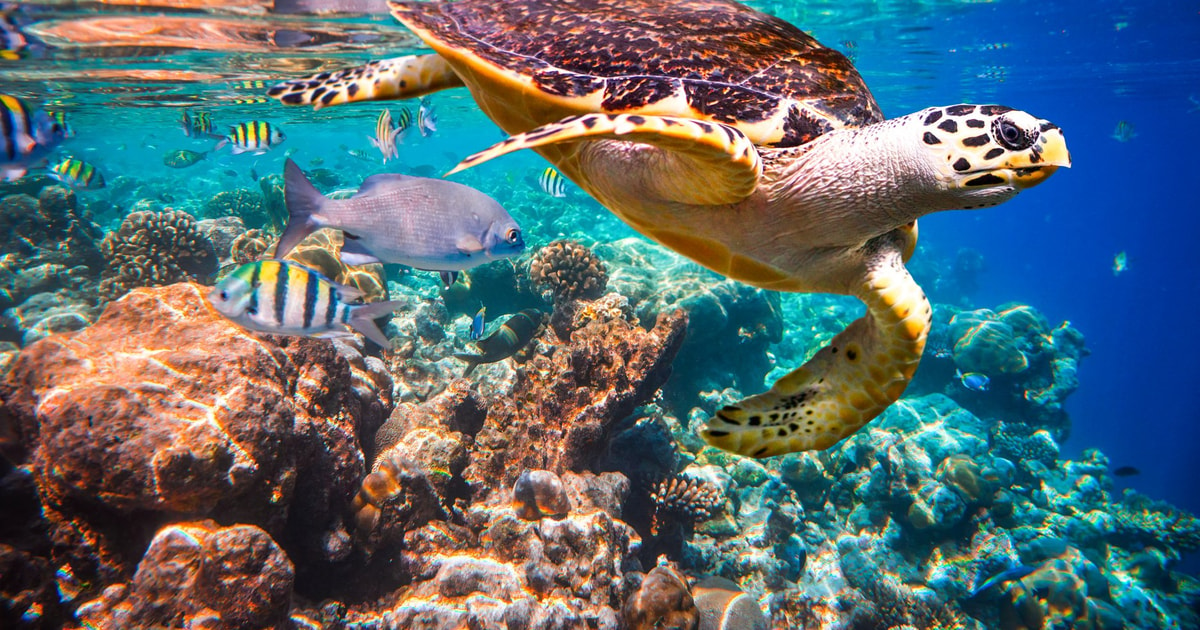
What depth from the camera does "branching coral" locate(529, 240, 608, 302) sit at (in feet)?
21.9

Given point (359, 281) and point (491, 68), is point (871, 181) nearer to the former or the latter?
point (491, 68)

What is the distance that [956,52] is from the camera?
17984 millimetres

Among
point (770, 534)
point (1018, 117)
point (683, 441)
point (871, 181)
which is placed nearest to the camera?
point (1018, 117)

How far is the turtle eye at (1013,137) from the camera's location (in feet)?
5.47

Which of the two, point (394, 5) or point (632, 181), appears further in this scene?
point (394, 5)

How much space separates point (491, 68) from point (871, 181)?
1.70 meters

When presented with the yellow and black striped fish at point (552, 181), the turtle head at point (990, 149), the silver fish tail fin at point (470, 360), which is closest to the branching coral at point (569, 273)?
the silver fish tail fin at point (470, 360)

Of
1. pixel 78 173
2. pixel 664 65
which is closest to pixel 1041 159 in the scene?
pixel 664 65

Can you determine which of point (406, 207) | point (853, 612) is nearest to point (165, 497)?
point (406, 207)

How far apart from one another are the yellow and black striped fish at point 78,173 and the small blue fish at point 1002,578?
42.2 feet

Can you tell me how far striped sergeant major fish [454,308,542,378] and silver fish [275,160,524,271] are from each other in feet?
6.12

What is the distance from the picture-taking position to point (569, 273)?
673 centimetres

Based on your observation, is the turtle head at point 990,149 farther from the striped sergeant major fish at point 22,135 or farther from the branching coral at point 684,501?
the striped sergeant major fish at point 22,135

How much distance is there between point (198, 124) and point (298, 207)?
766cm
